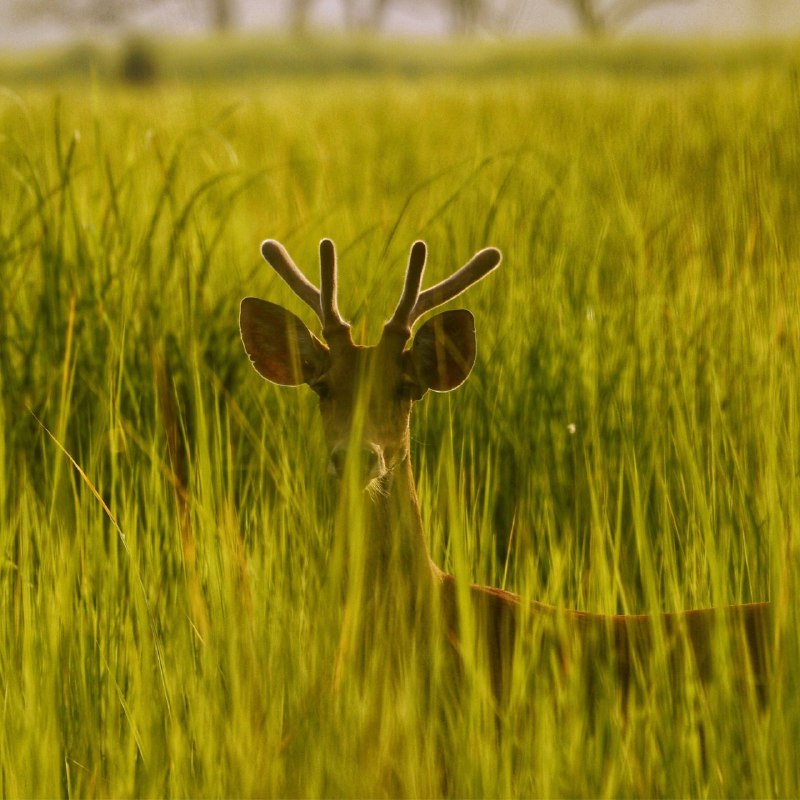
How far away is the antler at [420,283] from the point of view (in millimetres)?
1876

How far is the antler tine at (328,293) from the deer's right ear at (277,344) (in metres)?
0.03

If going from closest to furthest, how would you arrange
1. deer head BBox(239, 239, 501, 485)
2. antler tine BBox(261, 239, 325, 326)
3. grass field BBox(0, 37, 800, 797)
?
1. grass field BBox(0, 37, 800, 797)
2. deer head BBox(239, 239, 501, 485)
3. antler tine BBox(261, 239, 325, 326)

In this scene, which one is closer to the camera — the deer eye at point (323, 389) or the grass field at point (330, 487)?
the grass field at point (330, 487)

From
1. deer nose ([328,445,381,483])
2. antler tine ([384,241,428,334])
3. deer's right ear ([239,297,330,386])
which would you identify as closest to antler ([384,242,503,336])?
antler tine ([384,241,428,334])

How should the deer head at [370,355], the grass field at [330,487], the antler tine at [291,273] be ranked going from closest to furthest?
the grass field at [330,487] → the deer head at [370,355] → the antler tine at [291,273]

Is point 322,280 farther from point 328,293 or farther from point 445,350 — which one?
point 445,350

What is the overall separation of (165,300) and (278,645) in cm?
126

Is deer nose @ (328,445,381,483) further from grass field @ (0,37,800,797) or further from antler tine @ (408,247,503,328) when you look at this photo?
antler tine @ (408,247,503,328)

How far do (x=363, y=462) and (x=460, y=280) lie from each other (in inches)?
16.2

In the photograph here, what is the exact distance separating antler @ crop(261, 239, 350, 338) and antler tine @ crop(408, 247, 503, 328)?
0.13 metres

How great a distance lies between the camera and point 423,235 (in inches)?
129

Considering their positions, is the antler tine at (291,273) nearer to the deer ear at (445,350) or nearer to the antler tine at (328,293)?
the antler tine at (328,293)

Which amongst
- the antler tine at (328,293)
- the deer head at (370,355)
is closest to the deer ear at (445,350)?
the deer head at (370,355)

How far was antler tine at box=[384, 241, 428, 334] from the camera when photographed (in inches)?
73.5
